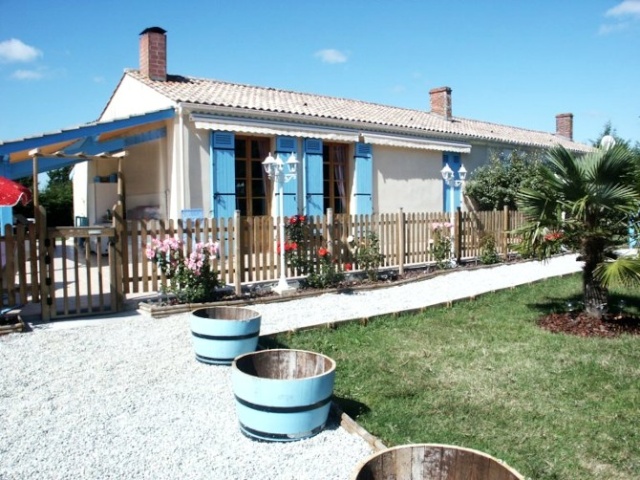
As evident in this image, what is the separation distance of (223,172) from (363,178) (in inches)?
160

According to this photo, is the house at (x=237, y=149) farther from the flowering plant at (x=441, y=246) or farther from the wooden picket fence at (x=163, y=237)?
the flowering plant at (x=441, y=246)

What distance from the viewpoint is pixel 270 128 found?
40.3 ft

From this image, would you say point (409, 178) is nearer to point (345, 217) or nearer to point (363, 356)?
point (345, 217)

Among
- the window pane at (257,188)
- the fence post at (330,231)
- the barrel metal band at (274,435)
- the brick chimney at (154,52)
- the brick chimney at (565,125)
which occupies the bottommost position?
the barrel metal band at (274,435)

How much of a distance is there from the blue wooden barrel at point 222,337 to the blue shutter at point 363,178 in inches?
351

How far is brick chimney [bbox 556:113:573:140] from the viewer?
95.2 ft

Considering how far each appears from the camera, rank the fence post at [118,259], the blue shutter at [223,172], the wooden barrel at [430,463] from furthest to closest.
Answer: the blue shutter at [223,172], the fence post at [118,259], the wooden barrel at [430,463]

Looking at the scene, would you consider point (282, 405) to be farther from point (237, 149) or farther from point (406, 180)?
point (406, 180)

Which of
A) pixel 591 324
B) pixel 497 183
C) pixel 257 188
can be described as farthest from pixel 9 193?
pixel 497 183

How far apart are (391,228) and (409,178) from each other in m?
4.52

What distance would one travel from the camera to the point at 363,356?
5.81m

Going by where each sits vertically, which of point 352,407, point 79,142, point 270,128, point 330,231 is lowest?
point 352,407

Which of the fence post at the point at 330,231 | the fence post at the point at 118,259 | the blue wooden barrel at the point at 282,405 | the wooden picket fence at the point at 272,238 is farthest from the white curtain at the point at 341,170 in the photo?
the blue wooden barrel at the point at 282,405

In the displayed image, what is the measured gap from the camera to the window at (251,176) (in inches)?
491
